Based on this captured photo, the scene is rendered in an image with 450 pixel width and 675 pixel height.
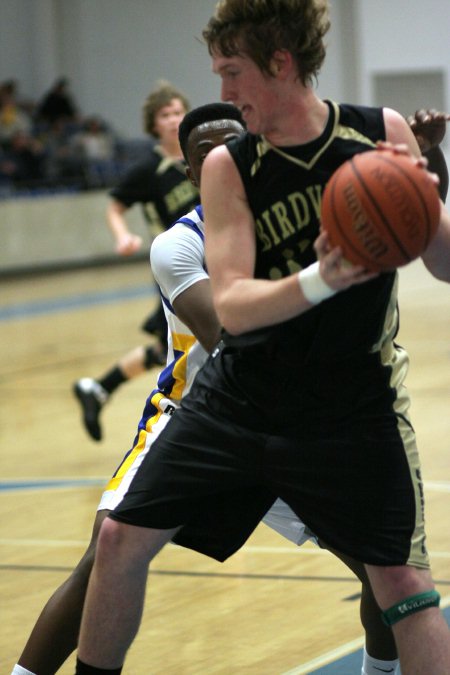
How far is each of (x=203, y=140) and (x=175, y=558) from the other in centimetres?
214

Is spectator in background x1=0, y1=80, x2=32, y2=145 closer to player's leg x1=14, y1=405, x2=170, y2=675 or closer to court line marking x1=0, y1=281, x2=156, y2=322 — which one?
court line marking x1=0, y1=281, x2=156, y2=322

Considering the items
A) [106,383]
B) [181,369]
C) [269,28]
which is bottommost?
[106,383]

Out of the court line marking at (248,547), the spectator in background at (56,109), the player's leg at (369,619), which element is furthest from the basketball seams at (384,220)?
the spectator in background at (56,109)

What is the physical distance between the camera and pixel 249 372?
2.70 m

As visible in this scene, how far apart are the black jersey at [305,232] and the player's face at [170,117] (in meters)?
4.14

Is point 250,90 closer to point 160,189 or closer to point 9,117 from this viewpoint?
point 160,189

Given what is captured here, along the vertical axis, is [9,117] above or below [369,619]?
below

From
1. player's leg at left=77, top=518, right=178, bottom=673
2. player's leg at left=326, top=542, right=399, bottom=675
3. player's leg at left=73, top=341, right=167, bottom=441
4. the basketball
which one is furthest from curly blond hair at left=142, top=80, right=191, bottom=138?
the basketball

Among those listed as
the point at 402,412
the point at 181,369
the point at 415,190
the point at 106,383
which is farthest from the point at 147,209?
the point at 415,190

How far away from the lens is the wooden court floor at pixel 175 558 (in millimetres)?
3883

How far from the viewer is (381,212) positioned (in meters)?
2.29

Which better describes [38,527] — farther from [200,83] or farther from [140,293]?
[200,83]

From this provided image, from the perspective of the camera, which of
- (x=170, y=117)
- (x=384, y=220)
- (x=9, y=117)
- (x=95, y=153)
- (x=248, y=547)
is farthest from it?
(x=95, y=153)

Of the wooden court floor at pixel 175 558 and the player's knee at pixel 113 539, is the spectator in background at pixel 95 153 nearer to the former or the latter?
the wooden court floor at pixel 175 558
